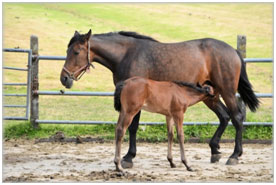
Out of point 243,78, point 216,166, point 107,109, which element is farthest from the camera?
point 107,109

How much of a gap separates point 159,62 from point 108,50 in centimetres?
79

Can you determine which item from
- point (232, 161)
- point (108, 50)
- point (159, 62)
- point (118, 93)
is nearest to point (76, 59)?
point (108, 50)

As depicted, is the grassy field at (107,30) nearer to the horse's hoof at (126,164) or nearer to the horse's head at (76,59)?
the horse's head at (76,59)

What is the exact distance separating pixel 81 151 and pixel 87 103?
19.5 feet

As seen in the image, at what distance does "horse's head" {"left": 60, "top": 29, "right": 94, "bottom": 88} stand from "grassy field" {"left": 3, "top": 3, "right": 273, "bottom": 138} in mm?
4985

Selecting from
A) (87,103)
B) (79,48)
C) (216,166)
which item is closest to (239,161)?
(216,166)

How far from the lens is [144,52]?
7398 mm

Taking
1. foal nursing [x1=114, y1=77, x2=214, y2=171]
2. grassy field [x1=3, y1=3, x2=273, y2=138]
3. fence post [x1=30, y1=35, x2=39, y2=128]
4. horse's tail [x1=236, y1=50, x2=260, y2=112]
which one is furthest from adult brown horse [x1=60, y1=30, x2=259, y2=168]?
grassy field [x1=3, y1=3, x2=273, y2=138]

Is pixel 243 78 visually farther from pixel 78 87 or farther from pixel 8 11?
pixel 8 11

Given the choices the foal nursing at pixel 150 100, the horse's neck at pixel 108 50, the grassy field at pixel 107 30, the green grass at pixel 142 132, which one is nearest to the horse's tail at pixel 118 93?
the foal nursing at pixel 150 100

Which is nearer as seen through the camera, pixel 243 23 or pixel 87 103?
pixel 87 103

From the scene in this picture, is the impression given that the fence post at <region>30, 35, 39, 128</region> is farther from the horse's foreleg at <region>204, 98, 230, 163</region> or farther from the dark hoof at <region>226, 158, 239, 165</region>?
the dark hoof at <region>226, 158, 239, 165</region>

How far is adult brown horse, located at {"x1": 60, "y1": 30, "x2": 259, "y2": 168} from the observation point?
7250 millimetres

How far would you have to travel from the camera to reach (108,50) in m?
7.39
